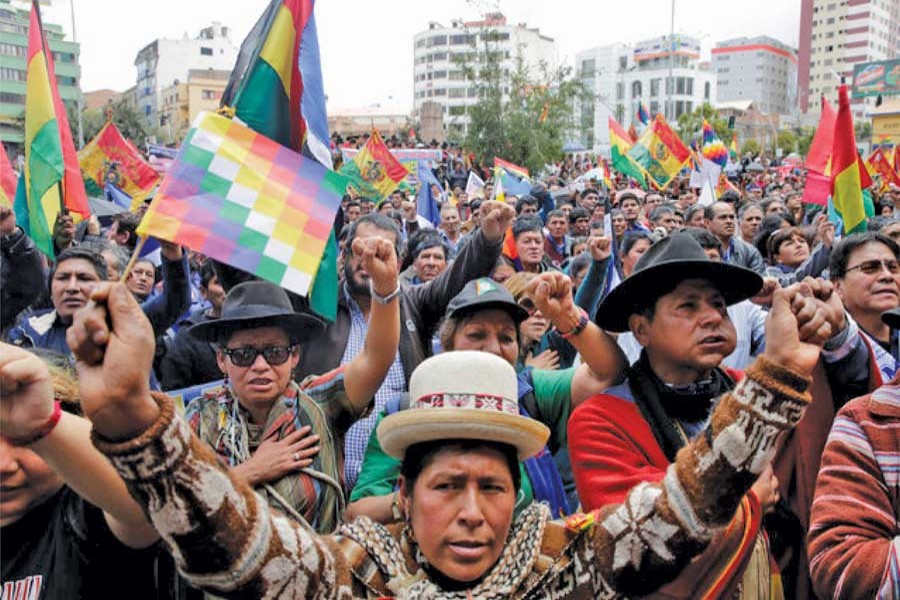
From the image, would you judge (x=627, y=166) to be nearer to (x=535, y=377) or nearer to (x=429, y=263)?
(x=429, y=263)

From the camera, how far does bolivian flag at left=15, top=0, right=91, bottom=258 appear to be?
17.0ft

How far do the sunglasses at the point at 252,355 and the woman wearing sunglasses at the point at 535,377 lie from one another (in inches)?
16.6

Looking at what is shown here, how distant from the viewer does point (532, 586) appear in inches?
73.7

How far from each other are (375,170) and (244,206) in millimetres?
10254

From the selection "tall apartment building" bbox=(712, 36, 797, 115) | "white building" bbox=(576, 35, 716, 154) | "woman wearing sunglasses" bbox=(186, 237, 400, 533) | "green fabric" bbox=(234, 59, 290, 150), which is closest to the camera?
"woman wearing sunglasses" bbox=(186, 237, 400, 533)

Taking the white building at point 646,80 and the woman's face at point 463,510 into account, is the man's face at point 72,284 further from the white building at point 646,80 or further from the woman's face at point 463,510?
the white building at point 646,80

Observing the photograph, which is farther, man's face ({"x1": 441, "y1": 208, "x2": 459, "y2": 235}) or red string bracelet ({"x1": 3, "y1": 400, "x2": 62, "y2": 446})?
man's face ({"x1": 441, "y1": 208, "x2": 459, "y2": 235})

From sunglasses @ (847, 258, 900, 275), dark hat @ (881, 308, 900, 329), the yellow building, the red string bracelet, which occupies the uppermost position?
the yellow building

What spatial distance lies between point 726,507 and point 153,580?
1324mm

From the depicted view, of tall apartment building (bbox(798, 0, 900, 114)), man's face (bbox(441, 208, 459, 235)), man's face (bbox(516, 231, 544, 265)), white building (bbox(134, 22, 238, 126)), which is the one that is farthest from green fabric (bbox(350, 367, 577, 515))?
tall apartment building (bbox(798, 0, 900, 114))

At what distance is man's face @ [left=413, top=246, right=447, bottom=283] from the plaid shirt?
1.60 m

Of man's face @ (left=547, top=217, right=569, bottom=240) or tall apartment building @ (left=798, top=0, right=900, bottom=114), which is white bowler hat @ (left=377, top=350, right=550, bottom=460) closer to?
man's face @ (left=547, top=217, right=569, bottom=240)

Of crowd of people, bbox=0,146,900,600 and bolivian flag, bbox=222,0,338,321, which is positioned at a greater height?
bolivian flag, bbox=222,0,338,321

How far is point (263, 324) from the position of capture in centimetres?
312
